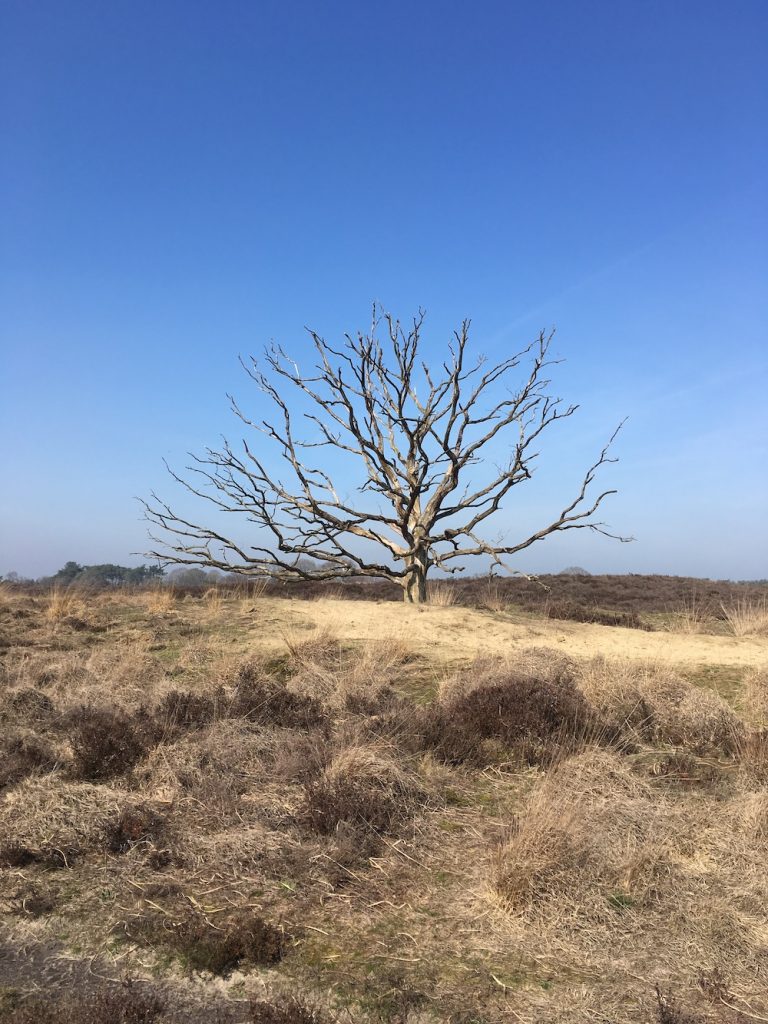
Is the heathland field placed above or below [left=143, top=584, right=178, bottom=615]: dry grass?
below

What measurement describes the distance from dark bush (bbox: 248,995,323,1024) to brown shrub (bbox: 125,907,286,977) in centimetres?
39

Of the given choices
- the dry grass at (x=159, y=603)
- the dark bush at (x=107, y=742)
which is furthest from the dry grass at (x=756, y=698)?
the dry grass at (x=159, y=603)

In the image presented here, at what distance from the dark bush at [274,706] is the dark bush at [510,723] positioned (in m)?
1.33

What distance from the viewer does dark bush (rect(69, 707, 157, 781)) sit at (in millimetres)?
5906

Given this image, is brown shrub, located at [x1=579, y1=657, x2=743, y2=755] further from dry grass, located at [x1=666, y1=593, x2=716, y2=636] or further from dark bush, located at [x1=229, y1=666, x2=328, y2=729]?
dry grass, located at [x1=666, y1=593, x2=716, y2=636]

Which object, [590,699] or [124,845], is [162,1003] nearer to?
[124,845]

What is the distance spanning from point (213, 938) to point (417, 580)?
13.3m

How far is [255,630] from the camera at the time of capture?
42.3 feet

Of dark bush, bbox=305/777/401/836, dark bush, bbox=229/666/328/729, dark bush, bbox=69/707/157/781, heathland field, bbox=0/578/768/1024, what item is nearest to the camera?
Answer: heathland field, bbox=0/578/768/1024

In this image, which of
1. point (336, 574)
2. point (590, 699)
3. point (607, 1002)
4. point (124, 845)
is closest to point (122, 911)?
point (124, 845)

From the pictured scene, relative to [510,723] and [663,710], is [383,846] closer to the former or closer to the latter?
[510,723]

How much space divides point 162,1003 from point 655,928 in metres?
2.62

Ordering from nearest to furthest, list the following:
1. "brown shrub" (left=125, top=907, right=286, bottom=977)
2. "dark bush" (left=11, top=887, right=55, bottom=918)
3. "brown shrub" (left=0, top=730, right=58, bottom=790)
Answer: "brown shrub" (left=125, top=907, right=286, bottom=977), "dark bush" (left=11, top=887, right=55, bottom=918), "brown shrub" (left=0, top=730, right=58, bottom=790)

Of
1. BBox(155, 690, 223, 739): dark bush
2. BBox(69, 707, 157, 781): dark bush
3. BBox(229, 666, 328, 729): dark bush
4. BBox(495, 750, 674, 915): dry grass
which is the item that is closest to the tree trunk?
BBox(229, 666, 328, 729): dark bush
